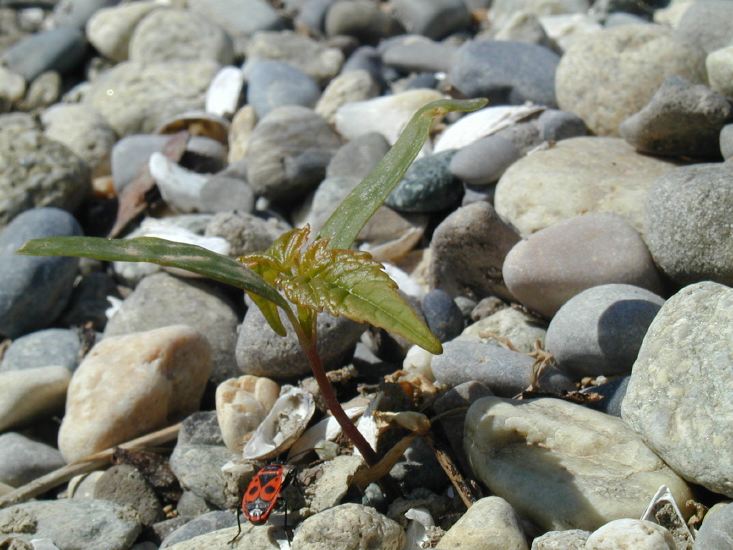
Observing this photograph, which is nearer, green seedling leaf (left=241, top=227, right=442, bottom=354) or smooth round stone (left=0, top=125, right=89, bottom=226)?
green seedling leaf (left=241, top=227, right=442, bottom=354)

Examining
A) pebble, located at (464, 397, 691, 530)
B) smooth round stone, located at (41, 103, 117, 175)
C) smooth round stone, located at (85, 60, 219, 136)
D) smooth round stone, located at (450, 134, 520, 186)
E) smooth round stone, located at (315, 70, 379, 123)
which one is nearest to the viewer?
pebble, located at (464, 397, 691, 530)

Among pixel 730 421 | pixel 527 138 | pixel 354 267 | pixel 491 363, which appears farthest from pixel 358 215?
pixel 527 138

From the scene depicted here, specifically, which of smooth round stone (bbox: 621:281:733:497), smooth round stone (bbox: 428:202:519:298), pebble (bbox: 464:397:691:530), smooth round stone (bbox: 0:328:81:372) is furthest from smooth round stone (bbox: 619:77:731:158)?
smooth round stone (bbox: 0:328:81:372)

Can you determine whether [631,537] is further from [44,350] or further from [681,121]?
[44,350]

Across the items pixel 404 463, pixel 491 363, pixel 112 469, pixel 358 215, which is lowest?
pixel 112 469

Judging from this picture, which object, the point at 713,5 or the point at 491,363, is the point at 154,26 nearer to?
the point at 713,5

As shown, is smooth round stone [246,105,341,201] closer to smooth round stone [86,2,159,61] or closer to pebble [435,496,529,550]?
pebble [435,496,529,550]

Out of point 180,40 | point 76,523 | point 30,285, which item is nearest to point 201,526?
point 76,523

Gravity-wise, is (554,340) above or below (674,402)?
below
